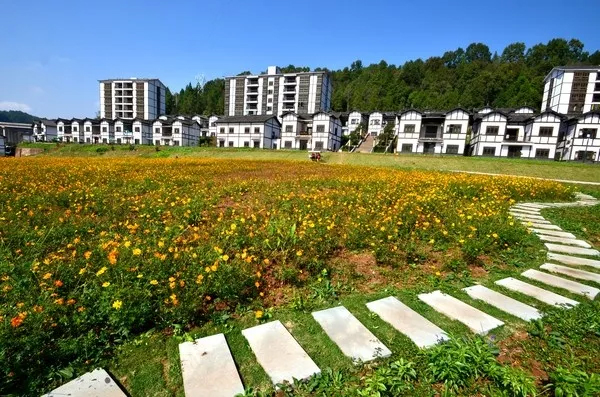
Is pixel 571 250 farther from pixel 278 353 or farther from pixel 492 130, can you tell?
pixel 492 130

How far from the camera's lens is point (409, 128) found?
1940 inches

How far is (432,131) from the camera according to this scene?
164ft

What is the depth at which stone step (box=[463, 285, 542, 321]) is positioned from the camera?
11.1 feet

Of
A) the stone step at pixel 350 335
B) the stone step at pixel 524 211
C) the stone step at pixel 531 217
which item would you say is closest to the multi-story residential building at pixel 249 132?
the stone step at pixel 524 211

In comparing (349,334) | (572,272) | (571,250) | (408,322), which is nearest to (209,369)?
(349,334)

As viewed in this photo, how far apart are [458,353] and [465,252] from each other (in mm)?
2931

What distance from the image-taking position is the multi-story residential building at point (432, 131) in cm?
4638

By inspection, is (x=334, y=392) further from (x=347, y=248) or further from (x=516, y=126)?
(x=516, y=126)

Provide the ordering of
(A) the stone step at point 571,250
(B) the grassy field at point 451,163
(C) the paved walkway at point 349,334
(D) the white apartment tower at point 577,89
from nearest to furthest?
(C) the paved walkway at point 349,334
(A) the stone step at point 571,250
(B) the grassy field at point 451,163
(D) the white apartment tower at point 577,89

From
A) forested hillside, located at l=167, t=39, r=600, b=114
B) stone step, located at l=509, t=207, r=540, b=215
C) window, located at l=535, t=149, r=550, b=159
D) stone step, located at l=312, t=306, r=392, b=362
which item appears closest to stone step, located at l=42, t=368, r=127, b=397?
stone step, located at l=312, t=306, r=392, b=362

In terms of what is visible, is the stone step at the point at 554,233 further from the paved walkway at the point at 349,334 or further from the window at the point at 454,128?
the window at the point at 454,128

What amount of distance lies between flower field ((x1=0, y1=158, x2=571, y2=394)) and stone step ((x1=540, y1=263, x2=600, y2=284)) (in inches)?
30.6

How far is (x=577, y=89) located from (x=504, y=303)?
7483 cm

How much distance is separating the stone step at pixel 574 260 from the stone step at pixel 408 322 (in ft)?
12.0
